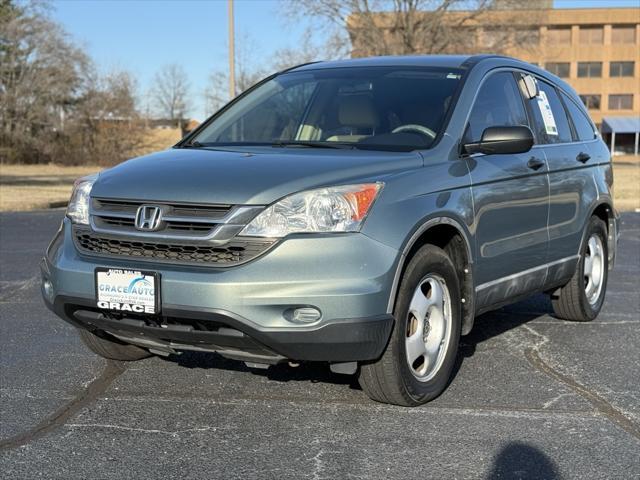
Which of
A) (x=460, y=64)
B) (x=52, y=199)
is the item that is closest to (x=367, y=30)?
(x=52, y=199)

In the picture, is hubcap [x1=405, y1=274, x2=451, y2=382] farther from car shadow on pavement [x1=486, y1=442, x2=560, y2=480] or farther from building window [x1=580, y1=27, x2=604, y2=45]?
building window [x1=580, y1=27, x2=604, y2=45]

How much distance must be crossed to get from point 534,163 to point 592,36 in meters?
80.3

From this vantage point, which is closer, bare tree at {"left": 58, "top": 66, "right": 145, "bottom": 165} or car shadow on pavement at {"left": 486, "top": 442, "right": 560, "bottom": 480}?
car shadow on pavement at {"left": 486, "top": 442, "right": 560, "bottom": 480}

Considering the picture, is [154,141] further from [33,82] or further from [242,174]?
[242,174]

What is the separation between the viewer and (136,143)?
47156mm

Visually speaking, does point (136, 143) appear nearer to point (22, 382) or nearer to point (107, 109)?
point (107, 109)

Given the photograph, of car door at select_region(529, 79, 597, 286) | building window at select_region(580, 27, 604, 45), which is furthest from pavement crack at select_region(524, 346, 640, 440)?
building window at select_region(580, 27, 604, 45)

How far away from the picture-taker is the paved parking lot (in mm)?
3441

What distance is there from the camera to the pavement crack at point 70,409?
3.71m

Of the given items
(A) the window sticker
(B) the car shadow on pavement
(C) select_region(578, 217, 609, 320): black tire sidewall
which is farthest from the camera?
(C) select_region(578, 217, 609, 320): black tire sidewall

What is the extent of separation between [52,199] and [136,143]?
91.9ft

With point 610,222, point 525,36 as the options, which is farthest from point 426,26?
point 610,222

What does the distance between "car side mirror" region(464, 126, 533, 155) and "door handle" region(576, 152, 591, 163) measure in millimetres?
1518

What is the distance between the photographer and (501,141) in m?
4.53
